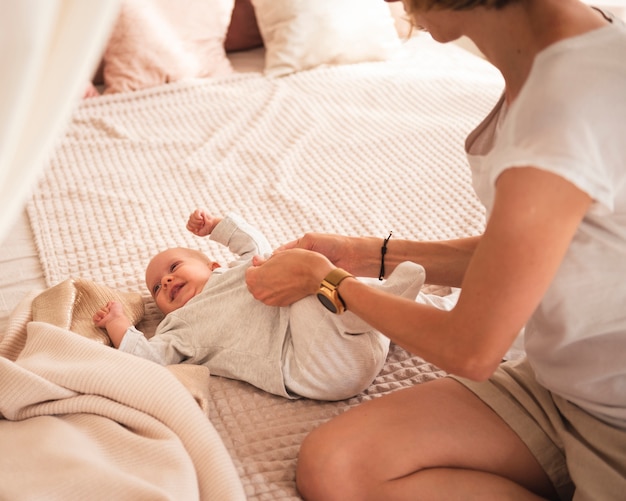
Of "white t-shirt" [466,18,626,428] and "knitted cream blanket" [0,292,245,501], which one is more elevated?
"white t-shirt" [466,18,626,428]

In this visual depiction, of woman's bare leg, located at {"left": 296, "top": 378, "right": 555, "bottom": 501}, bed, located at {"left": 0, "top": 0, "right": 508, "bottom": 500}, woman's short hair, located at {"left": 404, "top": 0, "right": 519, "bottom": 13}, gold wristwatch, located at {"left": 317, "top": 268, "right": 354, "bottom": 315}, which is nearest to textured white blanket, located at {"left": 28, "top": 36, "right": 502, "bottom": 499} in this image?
bed, located at {"left": 0, "top": 0, "right": 508, "bottom": 500}

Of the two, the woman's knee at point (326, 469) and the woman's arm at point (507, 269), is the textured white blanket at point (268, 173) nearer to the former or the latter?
the woman's knee at point (326, 469)

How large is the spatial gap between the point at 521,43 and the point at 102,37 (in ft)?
1.84

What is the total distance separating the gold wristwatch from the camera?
1134 mm

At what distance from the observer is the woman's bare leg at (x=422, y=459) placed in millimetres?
1034

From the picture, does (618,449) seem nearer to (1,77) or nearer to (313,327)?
(313,327)

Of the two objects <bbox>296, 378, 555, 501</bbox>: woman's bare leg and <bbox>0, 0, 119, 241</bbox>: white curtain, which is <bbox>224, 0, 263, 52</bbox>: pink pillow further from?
<bbox>0, 0, 119, 241</bbox>: white curtain

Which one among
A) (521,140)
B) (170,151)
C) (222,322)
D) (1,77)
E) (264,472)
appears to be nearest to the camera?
(1,77)

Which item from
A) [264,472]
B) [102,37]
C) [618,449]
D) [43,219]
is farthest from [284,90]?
[102,37]

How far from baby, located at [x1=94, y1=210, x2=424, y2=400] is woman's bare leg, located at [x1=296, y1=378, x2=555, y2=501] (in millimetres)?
158

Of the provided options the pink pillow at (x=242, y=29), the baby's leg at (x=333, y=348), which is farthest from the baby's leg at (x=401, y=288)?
the pink pillow at (x=242, y=29)

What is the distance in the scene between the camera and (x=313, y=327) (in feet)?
4.07

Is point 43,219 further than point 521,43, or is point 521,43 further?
point 43,219

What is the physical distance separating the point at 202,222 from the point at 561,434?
2.84ft
